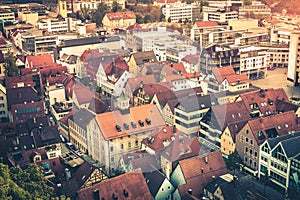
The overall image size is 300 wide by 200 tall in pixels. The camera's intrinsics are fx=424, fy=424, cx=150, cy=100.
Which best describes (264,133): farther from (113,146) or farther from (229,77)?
(229,77)

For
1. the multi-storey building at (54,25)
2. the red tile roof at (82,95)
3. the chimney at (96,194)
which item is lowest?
the chimney at (96,194)

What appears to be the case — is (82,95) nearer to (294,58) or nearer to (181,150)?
(181,150)

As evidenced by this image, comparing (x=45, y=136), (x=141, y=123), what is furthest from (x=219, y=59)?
(x=45, y=136)

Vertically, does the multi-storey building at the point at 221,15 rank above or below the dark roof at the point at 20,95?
above

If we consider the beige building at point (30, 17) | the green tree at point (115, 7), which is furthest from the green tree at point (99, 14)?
the beige building at point (30, 17)

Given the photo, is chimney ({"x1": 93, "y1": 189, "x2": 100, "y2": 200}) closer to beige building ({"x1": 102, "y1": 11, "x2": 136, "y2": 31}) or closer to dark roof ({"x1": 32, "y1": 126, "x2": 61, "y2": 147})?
dark roof ({"x1": 32, "y1": 126, "x2": 61, "y2": 147})

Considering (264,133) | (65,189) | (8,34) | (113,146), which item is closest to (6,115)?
(113,146)

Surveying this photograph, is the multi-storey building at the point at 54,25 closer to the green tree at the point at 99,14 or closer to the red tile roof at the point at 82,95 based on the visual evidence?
the green tree at the point at 99,14

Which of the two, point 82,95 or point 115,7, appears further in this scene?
point 115,7
